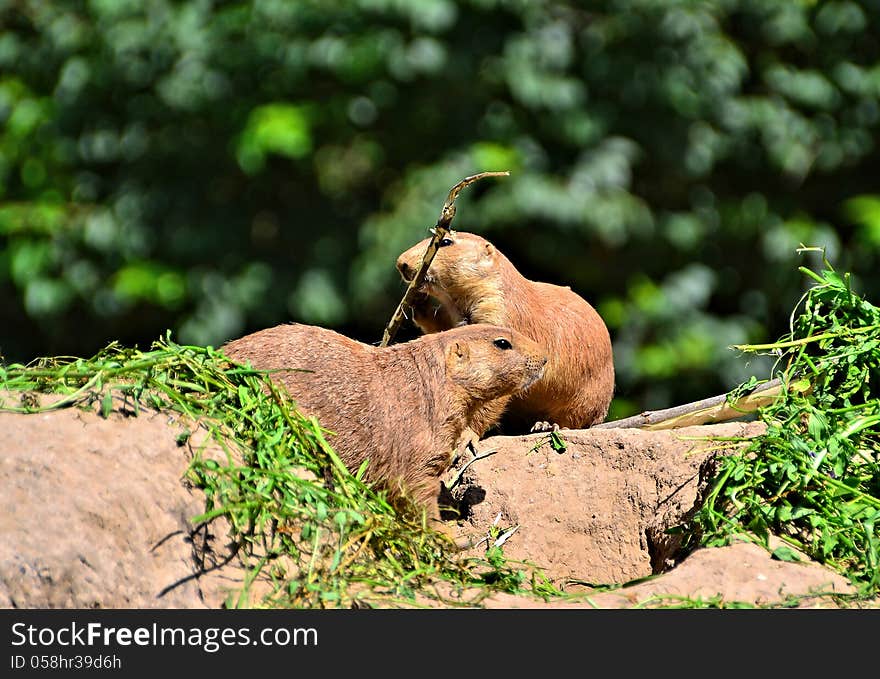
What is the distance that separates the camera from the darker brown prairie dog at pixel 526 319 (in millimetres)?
5273

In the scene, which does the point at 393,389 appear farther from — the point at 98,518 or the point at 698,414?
the point at 698,414

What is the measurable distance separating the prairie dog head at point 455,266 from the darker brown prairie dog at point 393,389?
70 centimetres

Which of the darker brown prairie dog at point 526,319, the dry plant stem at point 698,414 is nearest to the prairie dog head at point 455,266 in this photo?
the darker brown prairie dog at point 526,319

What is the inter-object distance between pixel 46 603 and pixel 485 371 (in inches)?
80.5

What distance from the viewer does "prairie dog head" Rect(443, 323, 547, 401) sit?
4.52 meters

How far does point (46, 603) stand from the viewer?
9.84ft

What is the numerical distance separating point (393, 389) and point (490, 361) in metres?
0.45

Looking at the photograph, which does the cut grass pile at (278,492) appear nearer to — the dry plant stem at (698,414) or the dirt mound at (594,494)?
the dirt mound at (594,494)

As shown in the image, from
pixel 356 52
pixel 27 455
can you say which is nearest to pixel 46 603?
pixel 27 455

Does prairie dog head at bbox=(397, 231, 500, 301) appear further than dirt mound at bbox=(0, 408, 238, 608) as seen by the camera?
Yes

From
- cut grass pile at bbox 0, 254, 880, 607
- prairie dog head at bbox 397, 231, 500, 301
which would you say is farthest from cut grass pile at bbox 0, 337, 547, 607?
prairie dog head at bbox 397, 231, 500, 301

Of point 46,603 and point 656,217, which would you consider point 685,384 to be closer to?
point 656,217

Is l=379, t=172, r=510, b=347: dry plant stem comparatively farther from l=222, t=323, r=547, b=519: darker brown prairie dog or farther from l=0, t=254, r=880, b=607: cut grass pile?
l=0, t=254, r=880, b=607: cut grass pile

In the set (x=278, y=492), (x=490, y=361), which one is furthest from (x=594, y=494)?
(x=278, y=492)
